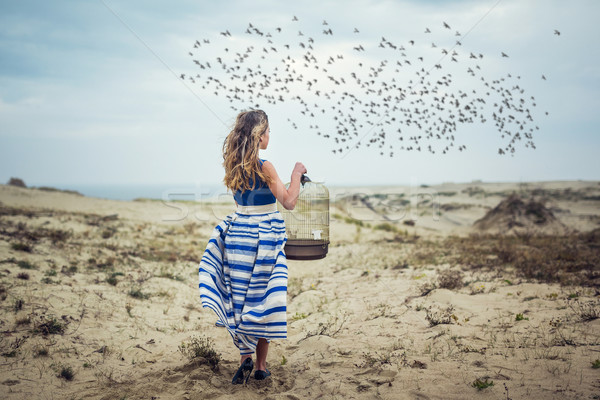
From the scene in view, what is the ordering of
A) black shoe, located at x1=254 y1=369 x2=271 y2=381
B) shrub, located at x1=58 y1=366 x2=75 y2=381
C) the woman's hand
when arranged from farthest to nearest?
shrub, located at x1=58 y1=366 x2=75 y2=381 < black shoe, located at x1=254 y1=369 x2=271 y2=381 < the woman's hand

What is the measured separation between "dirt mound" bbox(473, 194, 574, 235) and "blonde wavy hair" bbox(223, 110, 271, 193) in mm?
16481

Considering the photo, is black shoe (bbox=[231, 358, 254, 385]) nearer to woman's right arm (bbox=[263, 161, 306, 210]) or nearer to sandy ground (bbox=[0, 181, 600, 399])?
sandy ground (bbox=[0, 181, 600, 399])

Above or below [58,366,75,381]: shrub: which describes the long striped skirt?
above

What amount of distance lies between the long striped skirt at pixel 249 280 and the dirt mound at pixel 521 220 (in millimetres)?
16313

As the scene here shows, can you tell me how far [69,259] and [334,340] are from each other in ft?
20.2

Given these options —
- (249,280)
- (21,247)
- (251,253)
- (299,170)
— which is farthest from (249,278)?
(21,247)

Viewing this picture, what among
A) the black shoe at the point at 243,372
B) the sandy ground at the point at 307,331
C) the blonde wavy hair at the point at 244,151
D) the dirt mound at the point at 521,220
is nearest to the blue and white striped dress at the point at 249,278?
the black shoe at the point at 243,372

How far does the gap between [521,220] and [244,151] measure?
18.4 metres

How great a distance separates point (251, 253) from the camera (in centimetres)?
391

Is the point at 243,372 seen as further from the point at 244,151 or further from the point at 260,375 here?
the point at 244,151

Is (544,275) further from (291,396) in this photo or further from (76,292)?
(76,292)

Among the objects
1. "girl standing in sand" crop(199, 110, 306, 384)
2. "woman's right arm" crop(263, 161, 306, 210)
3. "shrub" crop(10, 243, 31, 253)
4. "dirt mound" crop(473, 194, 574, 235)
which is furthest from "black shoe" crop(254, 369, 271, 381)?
"dirt mound" crop(473, 194, 574, 235)

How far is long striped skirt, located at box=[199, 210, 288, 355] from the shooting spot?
3779mm

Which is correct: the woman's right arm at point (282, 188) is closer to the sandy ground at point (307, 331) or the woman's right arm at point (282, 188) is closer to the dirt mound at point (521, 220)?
the sandy ground at point (307, 331)
